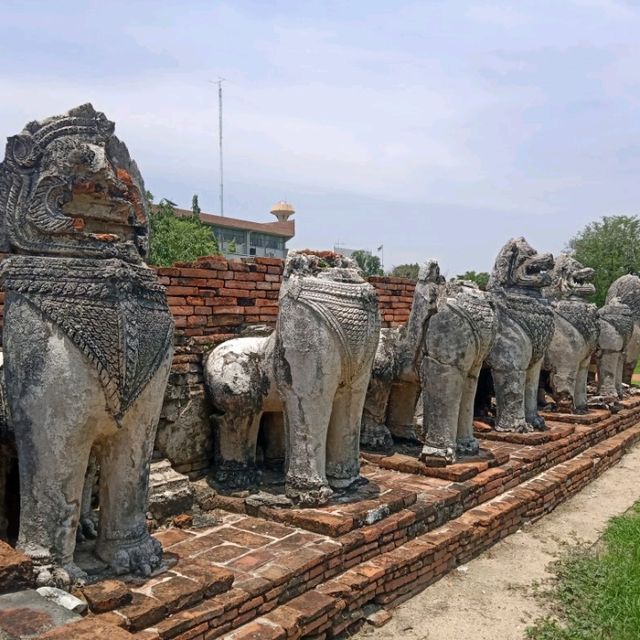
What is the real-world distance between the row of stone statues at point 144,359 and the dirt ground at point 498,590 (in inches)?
36.1

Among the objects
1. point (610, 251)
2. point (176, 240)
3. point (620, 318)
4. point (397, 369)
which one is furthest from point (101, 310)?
point (610, 251)

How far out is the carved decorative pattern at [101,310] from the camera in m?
3.15

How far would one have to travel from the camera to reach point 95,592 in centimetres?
309

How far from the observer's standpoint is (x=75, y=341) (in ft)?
10.3

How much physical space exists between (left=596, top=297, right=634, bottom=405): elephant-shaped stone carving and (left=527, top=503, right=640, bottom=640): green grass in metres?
4.80

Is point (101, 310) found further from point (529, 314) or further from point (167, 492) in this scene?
point (529, 314)

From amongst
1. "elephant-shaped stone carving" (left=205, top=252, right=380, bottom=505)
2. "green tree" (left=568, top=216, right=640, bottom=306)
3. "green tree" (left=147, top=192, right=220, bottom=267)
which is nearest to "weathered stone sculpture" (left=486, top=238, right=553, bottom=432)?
"elephant-shaped stone carving" (left=205, top=252, right=380, bottom=505)

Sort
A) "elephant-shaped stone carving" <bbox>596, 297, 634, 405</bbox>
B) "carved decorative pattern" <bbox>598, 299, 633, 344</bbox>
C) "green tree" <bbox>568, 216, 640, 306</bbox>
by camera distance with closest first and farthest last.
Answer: "elephant-shaped stone carving" <bbox>596, 297, 634, 405</bbox> → "carved decorative pattern" <bbox>598, 299, 633, 344</bbox> → "green tree" <bbox>568, 216, 640, 306</bbox>

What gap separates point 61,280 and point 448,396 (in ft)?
12.3

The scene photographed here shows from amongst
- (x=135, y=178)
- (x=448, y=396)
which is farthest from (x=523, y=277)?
(x=135, y=178)

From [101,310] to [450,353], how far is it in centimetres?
352

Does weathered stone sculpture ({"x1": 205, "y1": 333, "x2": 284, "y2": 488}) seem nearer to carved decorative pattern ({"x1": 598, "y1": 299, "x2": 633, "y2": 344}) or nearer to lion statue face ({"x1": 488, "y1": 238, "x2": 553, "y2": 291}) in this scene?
lion statue face ({"x1": 488, "y1": 238, "x2": 553, "y2": 291})

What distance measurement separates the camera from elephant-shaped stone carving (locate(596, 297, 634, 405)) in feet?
34.2

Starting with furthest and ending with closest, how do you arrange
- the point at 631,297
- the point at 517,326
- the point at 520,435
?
the point at 631,297
the point at 517,326
the point at 520,435
